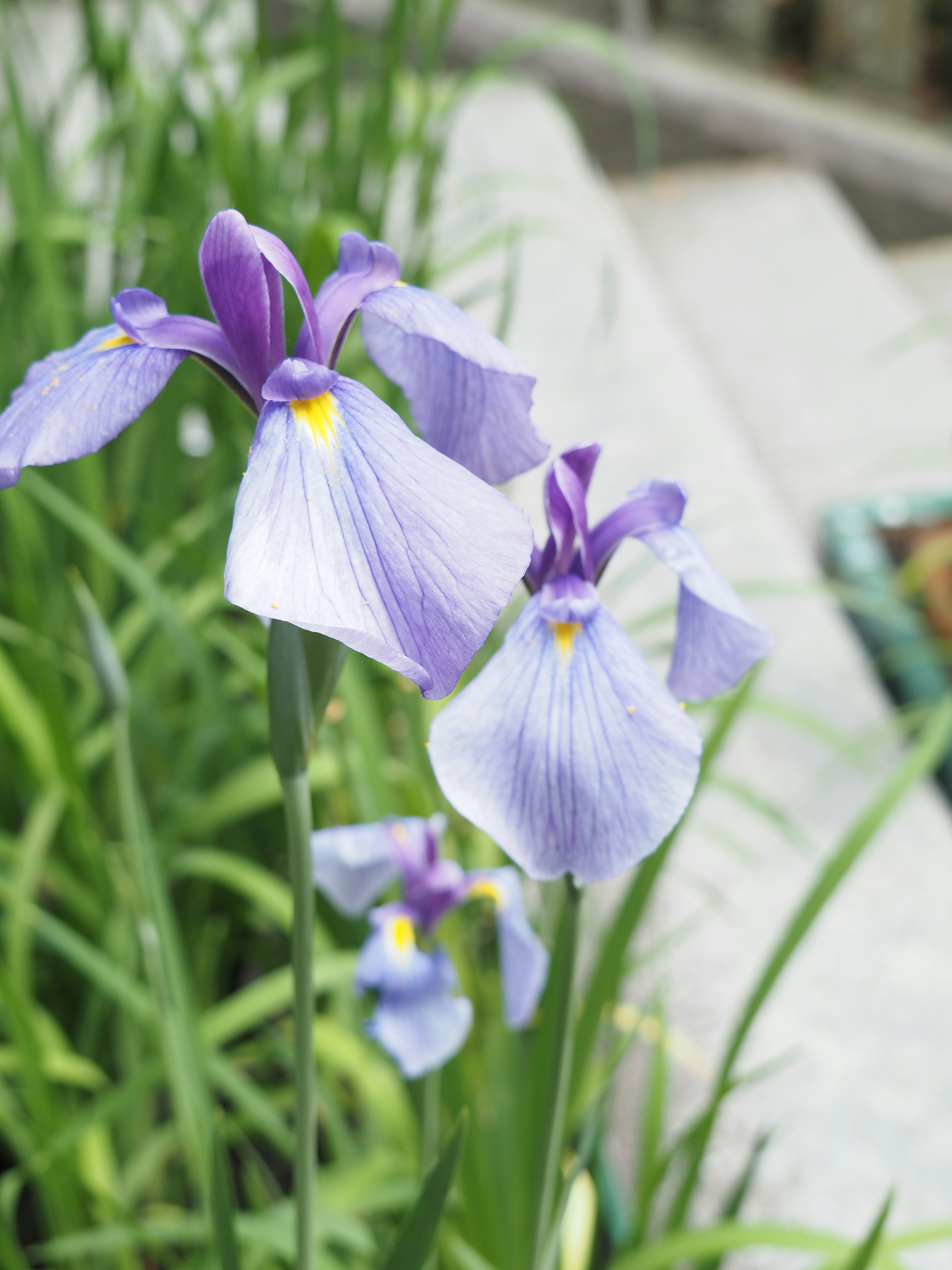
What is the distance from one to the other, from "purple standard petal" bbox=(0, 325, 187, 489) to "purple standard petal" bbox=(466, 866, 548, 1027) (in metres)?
0.35

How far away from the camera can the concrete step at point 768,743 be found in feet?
2.91

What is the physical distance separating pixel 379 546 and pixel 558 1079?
220mm

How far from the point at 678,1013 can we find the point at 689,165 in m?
2.31

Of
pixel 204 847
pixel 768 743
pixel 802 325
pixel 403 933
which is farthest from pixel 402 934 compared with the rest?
pixel 802 325

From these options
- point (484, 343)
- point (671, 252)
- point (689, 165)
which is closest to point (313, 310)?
point (484, 343)

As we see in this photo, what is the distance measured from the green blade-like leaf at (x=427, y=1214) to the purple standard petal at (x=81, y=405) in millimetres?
Answer: 251

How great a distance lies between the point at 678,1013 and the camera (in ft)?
3.26

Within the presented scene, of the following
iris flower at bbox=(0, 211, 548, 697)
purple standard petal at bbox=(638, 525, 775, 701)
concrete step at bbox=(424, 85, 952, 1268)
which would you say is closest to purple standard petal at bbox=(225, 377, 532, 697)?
iris flower at bbox=(0, 211, 548, 697)

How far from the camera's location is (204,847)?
1.03 metres

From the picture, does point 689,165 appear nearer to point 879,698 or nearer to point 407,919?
point 879,698

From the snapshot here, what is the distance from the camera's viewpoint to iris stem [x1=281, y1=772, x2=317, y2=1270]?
35cm

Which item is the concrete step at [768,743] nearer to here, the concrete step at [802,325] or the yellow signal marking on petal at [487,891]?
the concrete step at [802,325]

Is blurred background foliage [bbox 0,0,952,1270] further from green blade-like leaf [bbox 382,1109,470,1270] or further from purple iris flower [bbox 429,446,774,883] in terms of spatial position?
purple iris flower [bbox 429,446,774,883]

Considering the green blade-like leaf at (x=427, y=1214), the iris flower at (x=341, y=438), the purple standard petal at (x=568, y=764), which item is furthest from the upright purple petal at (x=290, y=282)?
the green blade-like leaf at (x=427, y=1214)
